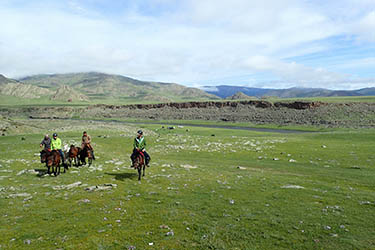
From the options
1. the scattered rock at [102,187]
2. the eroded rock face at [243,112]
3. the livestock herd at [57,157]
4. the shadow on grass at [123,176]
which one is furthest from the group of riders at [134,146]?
the eroded rock face at [243,112]

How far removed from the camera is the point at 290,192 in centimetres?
1644

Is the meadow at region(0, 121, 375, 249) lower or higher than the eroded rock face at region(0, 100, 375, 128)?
lower

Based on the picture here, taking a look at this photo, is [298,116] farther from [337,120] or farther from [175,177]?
[175,177]

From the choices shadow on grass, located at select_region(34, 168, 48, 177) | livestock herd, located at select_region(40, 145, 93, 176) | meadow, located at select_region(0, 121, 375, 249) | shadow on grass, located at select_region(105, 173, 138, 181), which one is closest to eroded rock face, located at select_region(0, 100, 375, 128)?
meadow, located at select_region(0, 121, 375, 249)

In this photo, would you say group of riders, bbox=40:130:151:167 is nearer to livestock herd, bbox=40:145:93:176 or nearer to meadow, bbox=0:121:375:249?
livestock herd, bbox=40:145:93:176

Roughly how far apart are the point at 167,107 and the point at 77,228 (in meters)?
158

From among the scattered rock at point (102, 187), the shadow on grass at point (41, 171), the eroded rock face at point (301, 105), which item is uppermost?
the eroded rock face at point (301, 105)

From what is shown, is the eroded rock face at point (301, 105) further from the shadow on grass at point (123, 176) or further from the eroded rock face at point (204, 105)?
the shadow on grass at point (123, 176)

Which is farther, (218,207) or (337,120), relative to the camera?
(337,120)

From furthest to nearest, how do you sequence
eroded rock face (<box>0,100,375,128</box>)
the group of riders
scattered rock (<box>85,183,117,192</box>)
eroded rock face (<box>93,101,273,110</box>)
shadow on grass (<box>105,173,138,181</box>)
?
eroded rock face (<box>93,101,273,110</box>), eroded rock face (<box>0,100,375,128</box>), shadow on grass (<box>105,173,138,181</box>), the group of riders, scattered rock (<box>85,183,117,192</box>)

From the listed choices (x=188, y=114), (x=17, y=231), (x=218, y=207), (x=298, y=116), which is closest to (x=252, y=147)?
(x=218, y=207)

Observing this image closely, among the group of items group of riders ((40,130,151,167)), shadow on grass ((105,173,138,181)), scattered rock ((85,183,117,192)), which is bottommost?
shadow on grass ((105,173,138,181))

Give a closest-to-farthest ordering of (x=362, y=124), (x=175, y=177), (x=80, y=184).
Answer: (x=80, y=184) < (x=175, y=177) < (x=362, y=124)

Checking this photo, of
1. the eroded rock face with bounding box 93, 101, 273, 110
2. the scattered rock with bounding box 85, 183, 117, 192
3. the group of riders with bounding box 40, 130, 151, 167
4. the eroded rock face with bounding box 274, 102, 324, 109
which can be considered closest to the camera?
the scattered rock with bounding box 85, 183, 117, 192
